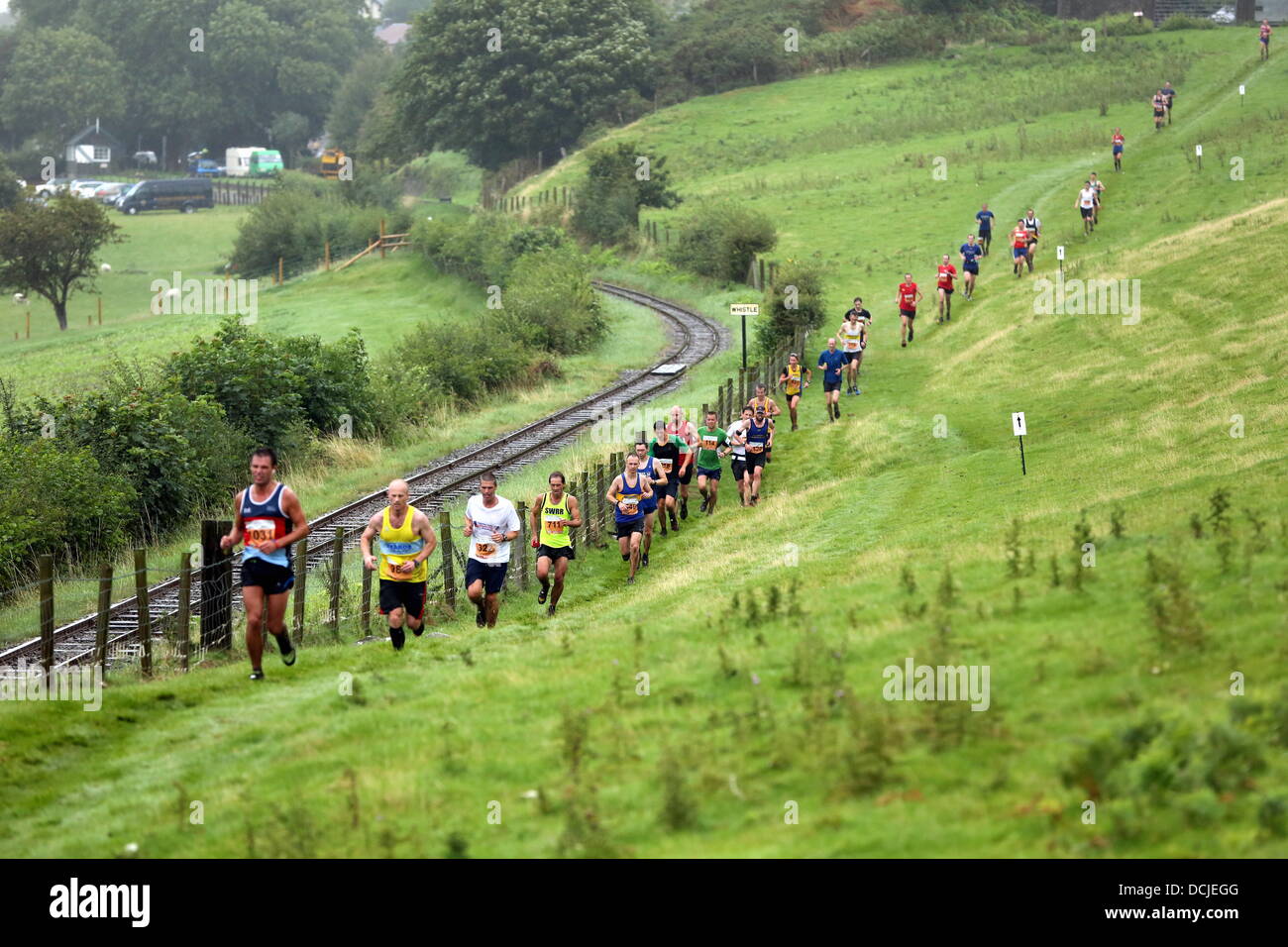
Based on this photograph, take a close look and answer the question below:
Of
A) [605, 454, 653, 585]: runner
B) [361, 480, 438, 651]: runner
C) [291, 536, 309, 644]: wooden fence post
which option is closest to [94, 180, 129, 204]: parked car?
[605, 454, 653, 585]: runner

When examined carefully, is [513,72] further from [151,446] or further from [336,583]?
[336,583]

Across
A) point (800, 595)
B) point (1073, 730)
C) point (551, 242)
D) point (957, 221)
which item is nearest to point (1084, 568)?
point (800, 595)

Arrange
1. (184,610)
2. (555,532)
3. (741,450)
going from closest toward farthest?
(184,610)
(555,532)
(741,450)

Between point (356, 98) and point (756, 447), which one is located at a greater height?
point (356, 98)

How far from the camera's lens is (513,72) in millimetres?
84125

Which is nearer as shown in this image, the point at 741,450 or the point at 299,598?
the point at 299,598

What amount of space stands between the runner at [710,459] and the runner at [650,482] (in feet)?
4.13

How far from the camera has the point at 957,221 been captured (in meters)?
53.6

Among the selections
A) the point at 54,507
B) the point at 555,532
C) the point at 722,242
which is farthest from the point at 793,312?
the point at 555,532

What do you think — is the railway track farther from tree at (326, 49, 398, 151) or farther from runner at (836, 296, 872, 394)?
tree at (326, 49, 398, 151)

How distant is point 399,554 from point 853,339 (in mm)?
18606

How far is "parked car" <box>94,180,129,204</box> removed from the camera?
338ft

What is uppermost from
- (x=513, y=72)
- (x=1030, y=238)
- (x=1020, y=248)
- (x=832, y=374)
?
Answer: (x=513, y=72)

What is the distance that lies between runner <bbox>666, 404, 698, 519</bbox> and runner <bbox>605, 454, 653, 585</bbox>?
329cm
